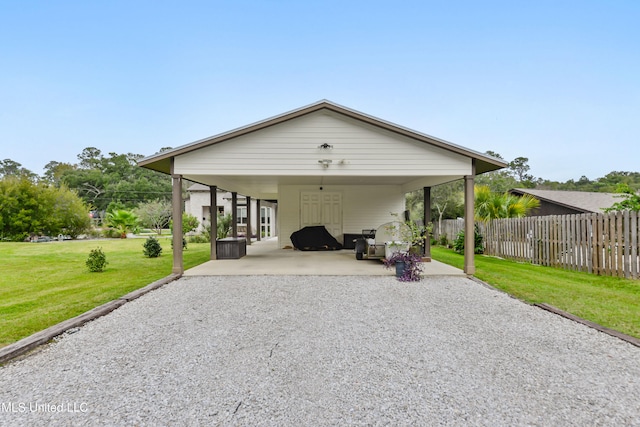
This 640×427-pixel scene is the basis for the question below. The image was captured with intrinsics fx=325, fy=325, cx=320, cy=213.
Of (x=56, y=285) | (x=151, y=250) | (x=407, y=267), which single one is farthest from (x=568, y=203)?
(x=56, y=285)

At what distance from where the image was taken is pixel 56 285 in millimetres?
7344

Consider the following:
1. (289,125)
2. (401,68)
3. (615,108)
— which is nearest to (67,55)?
(289,125)

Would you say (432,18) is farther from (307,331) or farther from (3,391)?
(3,391)

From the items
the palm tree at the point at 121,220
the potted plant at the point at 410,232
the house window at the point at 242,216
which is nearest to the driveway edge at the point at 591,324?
the potted plant at the point at 410,232

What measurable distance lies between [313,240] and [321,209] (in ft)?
4.54

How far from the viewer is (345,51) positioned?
17.4 metres

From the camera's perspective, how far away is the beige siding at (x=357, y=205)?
44.9 ft

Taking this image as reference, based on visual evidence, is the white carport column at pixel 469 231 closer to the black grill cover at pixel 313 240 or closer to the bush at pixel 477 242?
the bush at pixel 477 242

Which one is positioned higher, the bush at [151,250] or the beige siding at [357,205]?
the beige siding at [357,205]

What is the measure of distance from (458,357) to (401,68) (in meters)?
18.1

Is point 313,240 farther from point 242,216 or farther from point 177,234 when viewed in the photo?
point 242,216

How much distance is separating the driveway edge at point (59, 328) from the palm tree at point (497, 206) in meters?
11.8

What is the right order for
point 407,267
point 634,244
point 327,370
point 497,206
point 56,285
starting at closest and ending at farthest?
point 327,370 < point 634,244 < point 56,285 < point 407,267 < point 497,206

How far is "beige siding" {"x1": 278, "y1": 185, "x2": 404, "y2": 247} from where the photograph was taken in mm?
13695
